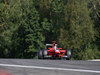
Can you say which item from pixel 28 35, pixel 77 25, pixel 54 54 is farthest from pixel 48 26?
pixel 54 54

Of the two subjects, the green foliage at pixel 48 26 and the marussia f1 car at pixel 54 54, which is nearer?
the marussia f1 car at pixel 54 54

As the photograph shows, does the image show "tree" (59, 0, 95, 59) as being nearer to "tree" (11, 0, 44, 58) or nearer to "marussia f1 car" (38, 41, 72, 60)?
"tree" (11, 0, 44, 58)

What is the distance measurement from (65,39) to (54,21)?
4.57 meters

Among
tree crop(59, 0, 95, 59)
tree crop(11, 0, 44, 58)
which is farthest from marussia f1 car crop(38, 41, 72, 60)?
tree crop(11, 0, 44, 58)

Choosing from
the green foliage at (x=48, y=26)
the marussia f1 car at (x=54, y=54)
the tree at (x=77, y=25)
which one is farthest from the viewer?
the green foliage at (x=48, y=26)

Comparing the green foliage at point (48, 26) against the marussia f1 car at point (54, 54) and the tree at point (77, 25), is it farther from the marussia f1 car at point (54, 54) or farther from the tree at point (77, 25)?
the marussia f1 car at point (54, 54)

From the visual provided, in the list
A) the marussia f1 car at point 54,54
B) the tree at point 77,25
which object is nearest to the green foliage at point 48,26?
the tree at point 77,25

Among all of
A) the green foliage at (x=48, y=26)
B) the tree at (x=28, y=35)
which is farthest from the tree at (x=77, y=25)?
the tree at (x=28, y=35)

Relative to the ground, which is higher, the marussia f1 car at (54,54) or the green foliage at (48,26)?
the green foliage at (48,26)

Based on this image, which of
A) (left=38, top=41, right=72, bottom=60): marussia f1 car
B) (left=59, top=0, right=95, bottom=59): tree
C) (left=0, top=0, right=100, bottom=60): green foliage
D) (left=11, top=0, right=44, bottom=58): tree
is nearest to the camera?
(left=38, top=41, right=72, bottom=60): marussia f1 car

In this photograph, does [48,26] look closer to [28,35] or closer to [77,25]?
[28,35]

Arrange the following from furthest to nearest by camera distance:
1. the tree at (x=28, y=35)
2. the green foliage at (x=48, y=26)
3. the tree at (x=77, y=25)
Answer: the tree at (x=28, y=35) < the green foliage at (x=48, y=26) < the tree at (x=77, y=25)

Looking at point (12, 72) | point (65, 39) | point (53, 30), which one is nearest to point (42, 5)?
point (53, 30)

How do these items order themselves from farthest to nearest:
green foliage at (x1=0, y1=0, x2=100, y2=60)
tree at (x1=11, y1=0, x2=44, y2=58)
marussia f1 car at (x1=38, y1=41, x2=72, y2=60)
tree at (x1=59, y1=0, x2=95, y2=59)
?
tree at (x1=11, y1=0, x2=44, y2=58) → green foliage at (x1=0, y1=0, x2=100, y2=60) → tree at (x1=59, y1=0, x2=95, y2=59) → marussia f1 car at (x1=38, y1=41, x2=72, y2=60)
